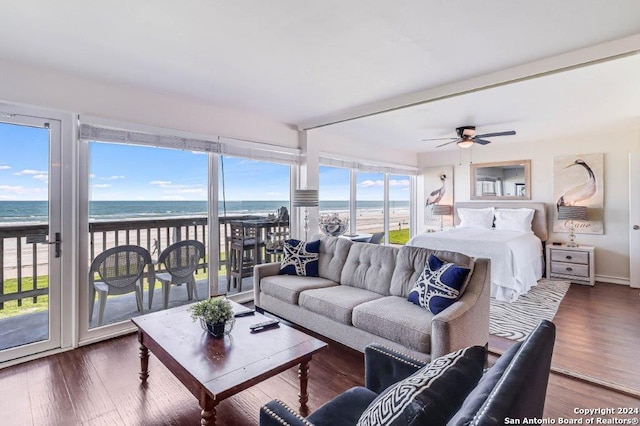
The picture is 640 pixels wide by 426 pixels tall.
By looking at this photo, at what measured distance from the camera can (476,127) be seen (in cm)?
496

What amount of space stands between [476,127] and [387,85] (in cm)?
239

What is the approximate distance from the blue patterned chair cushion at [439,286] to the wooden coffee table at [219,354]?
93 cm

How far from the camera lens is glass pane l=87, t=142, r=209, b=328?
10.8ft

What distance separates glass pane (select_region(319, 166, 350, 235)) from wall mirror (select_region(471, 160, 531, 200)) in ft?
8.93

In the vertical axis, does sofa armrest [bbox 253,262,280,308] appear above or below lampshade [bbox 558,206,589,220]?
below

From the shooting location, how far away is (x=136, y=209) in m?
3.54

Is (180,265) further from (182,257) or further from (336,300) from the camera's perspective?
(336,300)

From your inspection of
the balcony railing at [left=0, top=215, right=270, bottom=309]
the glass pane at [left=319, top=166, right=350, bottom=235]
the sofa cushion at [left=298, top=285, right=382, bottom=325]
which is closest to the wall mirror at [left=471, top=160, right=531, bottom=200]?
the glass pane at [left=319, top=166, right=350, bottom=235]

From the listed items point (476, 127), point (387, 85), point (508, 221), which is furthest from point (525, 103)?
point (508, 221)

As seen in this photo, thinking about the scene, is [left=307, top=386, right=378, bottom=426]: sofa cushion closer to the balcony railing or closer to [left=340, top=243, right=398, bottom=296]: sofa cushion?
[left=340, top=243, right=398, bottom=296]: sofa cushion

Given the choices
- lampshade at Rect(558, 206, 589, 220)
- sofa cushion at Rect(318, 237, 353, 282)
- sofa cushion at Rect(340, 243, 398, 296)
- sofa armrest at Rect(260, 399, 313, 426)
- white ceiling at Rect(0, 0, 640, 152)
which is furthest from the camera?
lampshade at Rect(558, 206, 589, 220)

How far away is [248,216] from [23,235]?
2.29 m

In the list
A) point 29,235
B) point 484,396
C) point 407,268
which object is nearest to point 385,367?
point 484,396

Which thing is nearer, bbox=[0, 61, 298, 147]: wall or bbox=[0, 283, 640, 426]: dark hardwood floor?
bbox=[0, 283, 640, 426]: dark hardwood floor
